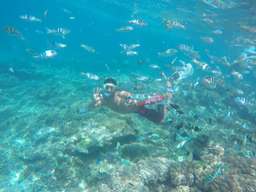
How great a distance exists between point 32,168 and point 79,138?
6.73ft

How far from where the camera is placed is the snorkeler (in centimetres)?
1275

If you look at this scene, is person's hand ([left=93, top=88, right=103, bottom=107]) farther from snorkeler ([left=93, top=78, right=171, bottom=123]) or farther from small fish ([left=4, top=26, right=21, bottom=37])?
small fish ([left=4, top=26, right=21, bottom=37])

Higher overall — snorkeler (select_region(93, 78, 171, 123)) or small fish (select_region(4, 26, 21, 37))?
A: small fish (select_region(4, 26, 21, 37))

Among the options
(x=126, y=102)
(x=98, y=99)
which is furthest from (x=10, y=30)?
(x=126, y=102)

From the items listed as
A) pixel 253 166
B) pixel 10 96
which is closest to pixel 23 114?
pixel 10 96

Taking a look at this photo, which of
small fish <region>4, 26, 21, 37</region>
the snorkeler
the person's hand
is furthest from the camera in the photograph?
small fish <region>4, 26, 21, 37</region>

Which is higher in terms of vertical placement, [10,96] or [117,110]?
[117,110]

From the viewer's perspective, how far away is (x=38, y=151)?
1129cm

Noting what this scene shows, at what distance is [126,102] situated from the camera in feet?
43.7

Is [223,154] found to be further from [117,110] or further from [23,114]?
[23,114]

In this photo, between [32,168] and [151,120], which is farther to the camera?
[151,120]

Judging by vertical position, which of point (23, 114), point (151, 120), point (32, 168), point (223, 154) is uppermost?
point (223, 154)

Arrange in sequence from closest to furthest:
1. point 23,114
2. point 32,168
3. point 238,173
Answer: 1. point 238,173
2. point 32,168
3. point 23,114

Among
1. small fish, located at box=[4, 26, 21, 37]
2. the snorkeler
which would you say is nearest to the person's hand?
the snorkeler
